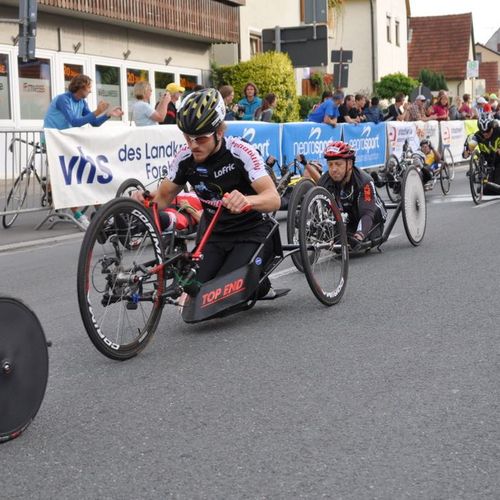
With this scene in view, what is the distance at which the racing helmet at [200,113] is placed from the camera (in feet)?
19.5

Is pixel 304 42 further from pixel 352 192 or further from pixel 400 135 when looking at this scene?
pixel 352 192

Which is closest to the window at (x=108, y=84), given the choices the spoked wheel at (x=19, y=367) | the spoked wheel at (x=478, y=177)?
the spoked wheel at (x=478, y=177)

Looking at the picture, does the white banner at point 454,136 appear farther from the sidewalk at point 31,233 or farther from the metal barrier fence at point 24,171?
the metal barrier fence at point 24,171

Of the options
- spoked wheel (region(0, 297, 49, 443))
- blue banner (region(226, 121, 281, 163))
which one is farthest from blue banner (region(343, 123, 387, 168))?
spoked wheel (region(0, 297, 49, 443))

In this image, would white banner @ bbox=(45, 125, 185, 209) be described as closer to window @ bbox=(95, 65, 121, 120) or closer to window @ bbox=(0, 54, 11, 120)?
window @ bbox=(0, 54, 11, 120)

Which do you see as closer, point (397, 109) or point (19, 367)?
point (19, 367)

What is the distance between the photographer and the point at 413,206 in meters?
10.3

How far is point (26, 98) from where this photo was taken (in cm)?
2234

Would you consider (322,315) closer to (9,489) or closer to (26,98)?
(9,489)

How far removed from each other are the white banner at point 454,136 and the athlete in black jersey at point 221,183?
19.5 meters

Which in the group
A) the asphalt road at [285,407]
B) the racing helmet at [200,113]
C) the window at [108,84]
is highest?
the window at [108,84]

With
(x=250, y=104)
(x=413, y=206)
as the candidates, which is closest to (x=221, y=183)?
(x=413, y=206)

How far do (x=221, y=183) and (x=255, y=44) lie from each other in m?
28.8

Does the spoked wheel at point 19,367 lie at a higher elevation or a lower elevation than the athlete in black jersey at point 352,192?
lower
